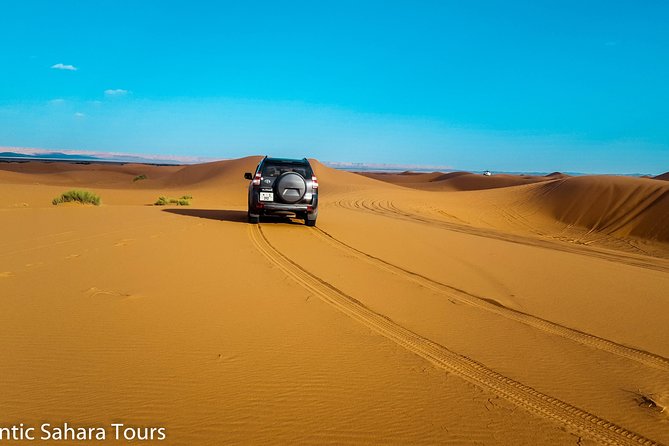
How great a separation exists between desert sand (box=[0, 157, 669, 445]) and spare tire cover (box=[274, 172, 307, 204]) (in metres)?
3.38

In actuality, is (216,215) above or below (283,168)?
below

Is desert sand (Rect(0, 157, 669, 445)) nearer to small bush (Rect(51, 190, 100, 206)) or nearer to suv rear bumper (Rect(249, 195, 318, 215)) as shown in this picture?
suv rear bumper (Rect(249, 195, 318, 215))

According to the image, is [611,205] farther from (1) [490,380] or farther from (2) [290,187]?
(1) [490,380]

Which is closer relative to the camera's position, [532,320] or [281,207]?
[532,320]

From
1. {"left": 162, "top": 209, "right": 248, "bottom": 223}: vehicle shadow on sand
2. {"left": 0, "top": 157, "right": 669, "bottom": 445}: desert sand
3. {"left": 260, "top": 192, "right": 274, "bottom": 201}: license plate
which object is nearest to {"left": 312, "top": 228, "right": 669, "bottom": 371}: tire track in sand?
{"left": 0, "top": 157, "right": 669, "bottom": 445}: desert sand

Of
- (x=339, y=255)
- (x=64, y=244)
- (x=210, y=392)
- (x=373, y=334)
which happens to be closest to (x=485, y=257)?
(x=339, y=255)

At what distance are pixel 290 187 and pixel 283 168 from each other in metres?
1.03

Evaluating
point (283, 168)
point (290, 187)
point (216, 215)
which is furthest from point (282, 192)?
point (216, 215)

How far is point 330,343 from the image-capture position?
3709mm

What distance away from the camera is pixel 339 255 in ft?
26.4

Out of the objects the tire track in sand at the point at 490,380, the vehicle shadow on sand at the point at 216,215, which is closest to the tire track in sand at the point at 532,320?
the tire track in sand at the point at 490,380

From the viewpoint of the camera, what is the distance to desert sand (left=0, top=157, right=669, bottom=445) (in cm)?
256

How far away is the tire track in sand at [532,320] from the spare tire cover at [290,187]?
493 centimetres

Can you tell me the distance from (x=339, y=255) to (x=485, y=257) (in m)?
2.99
